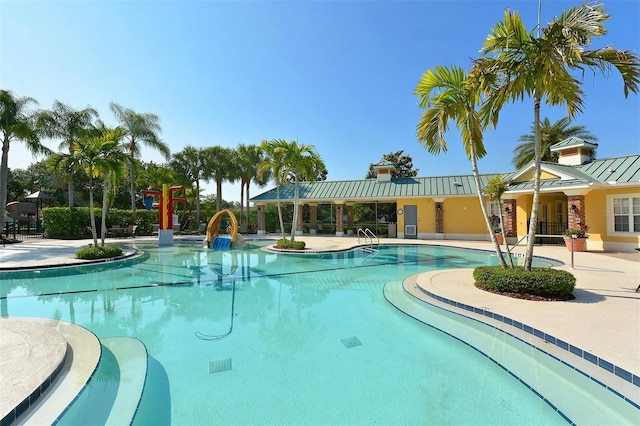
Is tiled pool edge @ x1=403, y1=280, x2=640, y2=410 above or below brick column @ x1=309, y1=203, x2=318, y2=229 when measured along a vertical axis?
below

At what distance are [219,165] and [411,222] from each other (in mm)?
17182

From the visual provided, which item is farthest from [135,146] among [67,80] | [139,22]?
[139,22]

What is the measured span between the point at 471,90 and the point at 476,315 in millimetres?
5071

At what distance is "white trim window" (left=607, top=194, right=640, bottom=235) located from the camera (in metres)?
13.4

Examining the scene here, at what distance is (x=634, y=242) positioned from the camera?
13.3 metres

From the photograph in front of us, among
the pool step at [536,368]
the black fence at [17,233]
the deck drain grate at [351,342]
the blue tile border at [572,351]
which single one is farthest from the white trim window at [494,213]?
the black fence at [17,233]

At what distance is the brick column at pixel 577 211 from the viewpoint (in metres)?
14.1

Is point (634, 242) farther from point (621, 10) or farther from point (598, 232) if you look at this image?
point (621, 10)

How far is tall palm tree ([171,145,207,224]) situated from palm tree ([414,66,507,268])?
23.1 metres

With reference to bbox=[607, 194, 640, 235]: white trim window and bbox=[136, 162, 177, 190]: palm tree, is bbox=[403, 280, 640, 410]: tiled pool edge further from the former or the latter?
bbox=[136, 162, 177, 190]: palm tree

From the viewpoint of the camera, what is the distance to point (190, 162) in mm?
27172

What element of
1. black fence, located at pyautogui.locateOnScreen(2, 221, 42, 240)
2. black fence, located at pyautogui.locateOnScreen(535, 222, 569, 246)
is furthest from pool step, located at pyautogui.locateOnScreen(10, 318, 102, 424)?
black fence, located at pyautogui.locateOnScreen(2, 221, 42, 240)

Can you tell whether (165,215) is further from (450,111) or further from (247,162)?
(450,111)

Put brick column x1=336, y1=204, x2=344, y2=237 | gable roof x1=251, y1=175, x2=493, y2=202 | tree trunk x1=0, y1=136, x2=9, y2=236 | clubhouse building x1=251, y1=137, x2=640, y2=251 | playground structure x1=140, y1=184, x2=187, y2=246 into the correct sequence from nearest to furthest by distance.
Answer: clubhouse building x1=251, y1=137, x2=640, y2=251, tree trunk x1=0, y1=136, x2=9, y2=236, playground structure x1=140, y1=184, x2=187, y2=246, gable roof x1=251, y1=175, x2=493, y2=202, brick column x1=336, y1=204, x2=344, y2=237
